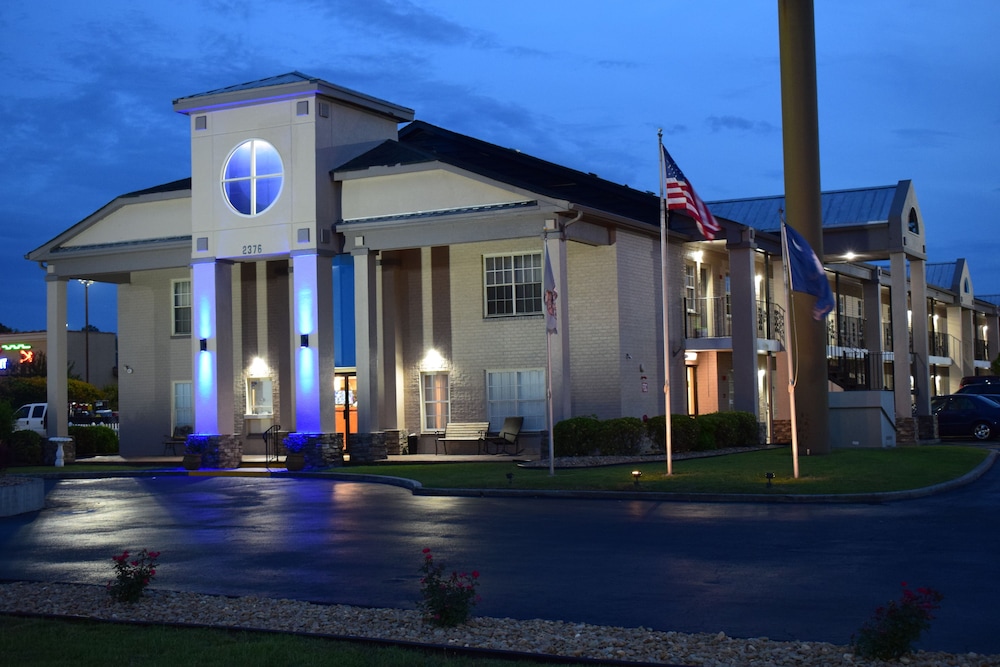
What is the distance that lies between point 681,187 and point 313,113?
12.2 meters

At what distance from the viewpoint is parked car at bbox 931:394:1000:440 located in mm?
37312

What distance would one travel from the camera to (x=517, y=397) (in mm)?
32031

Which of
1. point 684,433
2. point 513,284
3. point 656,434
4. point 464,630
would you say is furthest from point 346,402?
point 464,630

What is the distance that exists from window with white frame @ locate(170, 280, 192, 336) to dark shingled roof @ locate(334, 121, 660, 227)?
26.7 ft

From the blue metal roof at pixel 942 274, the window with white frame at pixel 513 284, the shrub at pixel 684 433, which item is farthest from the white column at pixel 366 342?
the blue metal roof at pixel 942 274

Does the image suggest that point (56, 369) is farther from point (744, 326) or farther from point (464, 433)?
point (744, 326)

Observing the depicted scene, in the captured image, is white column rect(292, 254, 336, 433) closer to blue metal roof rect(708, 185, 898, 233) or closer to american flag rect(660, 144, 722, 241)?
american flag rect(660, 144, 722, 241)

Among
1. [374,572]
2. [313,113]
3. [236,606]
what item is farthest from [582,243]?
[236,606]

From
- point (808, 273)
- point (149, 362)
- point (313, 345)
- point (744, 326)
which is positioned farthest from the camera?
point (149, 362)

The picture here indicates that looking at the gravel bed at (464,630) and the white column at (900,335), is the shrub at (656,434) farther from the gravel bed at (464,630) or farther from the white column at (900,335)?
the gravel bed at (464,630)

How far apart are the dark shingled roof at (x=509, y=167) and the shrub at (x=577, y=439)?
5.61 meters

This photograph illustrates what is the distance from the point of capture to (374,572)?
1256cm

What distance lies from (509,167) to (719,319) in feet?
25.6

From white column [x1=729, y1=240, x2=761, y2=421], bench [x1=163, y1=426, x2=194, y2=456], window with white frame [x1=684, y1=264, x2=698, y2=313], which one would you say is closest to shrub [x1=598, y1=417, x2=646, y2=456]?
white column [x1=729, y1=240, x2=761, y2=421]
